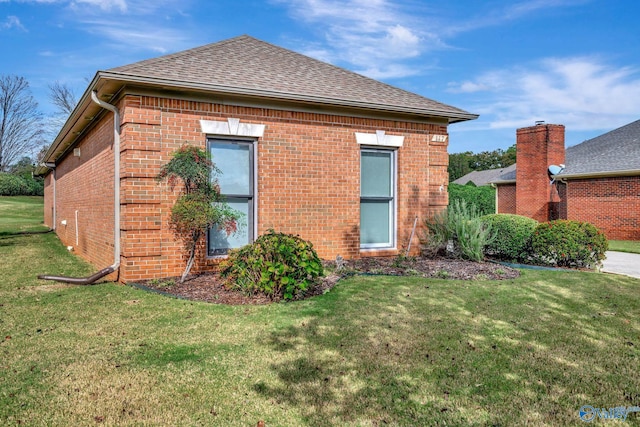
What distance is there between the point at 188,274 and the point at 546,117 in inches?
819

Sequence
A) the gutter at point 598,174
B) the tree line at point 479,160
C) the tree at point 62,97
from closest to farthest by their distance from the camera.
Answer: the gutter at point 598,174 → the tree at point 62,97 → the tree line at point 479,160

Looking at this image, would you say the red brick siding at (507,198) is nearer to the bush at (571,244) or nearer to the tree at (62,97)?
the bush at (571,244)

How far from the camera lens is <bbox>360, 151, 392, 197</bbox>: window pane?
884 centimetres

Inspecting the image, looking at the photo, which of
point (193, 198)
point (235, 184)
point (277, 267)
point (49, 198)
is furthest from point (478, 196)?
point (49, 198)

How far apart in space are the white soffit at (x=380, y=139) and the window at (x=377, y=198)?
212mm

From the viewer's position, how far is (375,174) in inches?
353

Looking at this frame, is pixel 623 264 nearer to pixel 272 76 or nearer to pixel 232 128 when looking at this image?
pixel 272 76

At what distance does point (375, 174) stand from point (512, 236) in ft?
11.9

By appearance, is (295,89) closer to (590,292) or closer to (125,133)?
(125,133)

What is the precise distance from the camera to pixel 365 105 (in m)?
8.22

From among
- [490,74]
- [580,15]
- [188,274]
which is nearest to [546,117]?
[490,74]

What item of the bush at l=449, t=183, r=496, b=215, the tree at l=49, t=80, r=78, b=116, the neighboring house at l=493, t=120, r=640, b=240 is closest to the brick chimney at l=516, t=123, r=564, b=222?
the neighboring house at l=493, t=120, r=640, b=240

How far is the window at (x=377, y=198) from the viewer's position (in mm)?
8867

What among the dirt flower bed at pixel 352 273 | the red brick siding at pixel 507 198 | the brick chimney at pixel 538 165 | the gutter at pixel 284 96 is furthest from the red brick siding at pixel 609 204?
the dirt flower bed at pixel 352 273
